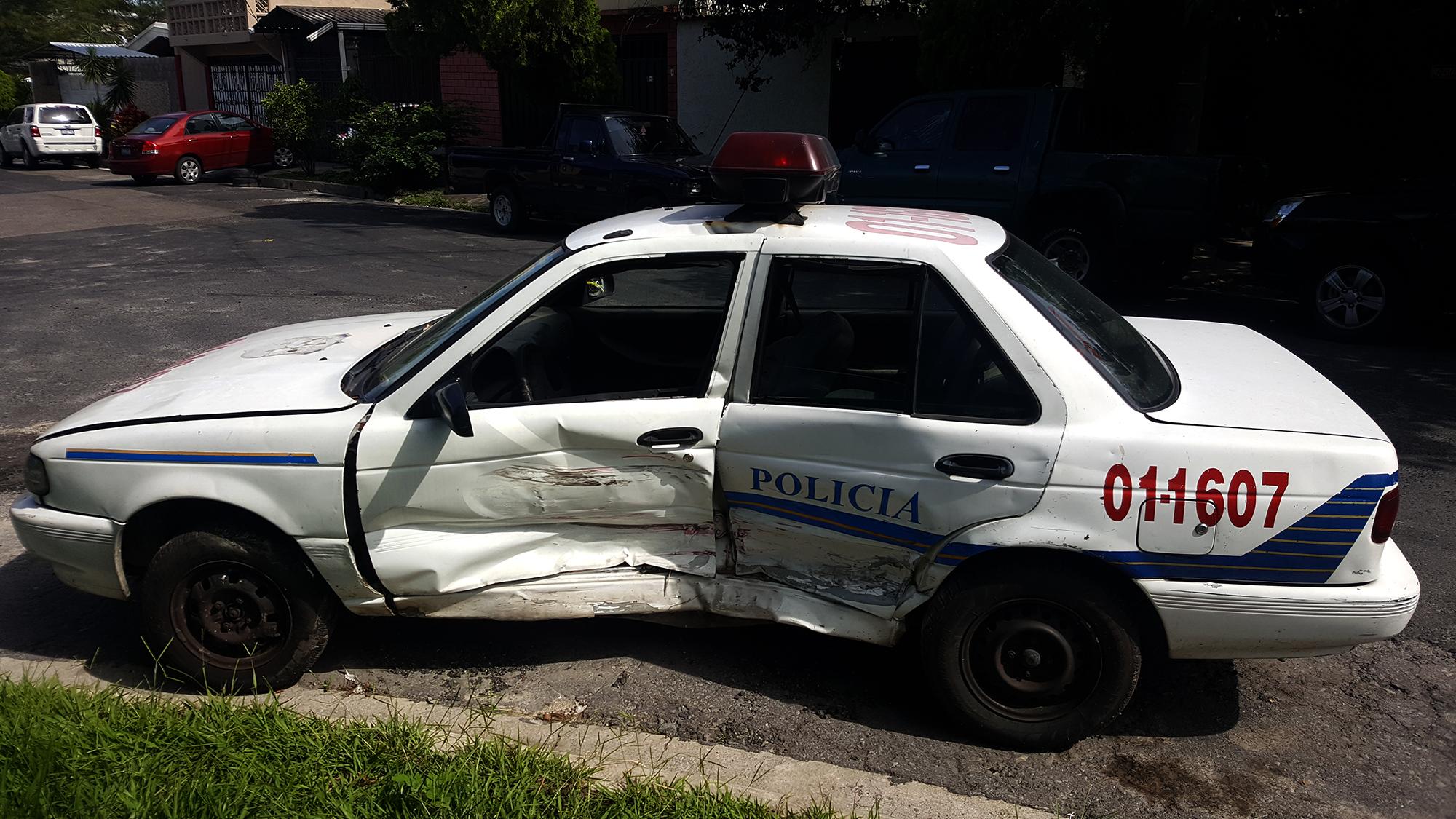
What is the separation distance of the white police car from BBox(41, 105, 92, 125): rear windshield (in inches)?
1145

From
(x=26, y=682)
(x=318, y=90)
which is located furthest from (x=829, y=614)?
(x=318, y=90)

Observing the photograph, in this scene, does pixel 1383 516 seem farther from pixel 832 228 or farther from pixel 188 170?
pixel 188 170

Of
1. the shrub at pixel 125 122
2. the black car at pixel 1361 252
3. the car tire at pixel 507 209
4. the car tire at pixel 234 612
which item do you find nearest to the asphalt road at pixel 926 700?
the car tire at pixel 234 612

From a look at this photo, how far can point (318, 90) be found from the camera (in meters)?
27.5

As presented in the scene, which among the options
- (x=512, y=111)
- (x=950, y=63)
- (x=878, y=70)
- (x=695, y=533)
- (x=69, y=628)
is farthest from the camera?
(x=512, y=111)

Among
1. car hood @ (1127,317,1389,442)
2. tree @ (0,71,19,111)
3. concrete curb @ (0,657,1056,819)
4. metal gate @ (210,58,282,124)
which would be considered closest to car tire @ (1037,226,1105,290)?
car hood @ (1127,317,1389,442)

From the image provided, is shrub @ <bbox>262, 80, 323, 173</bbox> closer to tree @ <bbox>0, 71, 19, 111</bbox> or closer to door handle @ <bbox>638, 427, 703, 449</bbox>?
tree @ <bbox>0, 71, 19, 111</bbox>

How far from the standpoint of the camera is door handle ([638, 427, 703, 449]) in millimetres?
3502

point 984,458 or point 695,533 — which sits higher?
point 984,458

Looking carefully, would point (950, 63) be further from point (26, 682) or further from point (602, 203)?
point (26, 682)

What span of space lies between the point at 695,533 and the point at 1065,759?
1.37 metres

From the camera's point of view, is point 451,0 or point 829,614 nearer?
point 829,614

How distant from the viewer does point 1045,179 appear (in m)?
10.2

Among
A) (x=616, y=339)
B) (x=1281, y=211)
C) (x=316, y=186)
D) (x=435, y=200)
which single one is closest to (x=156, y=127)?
(x=316, y=186)
